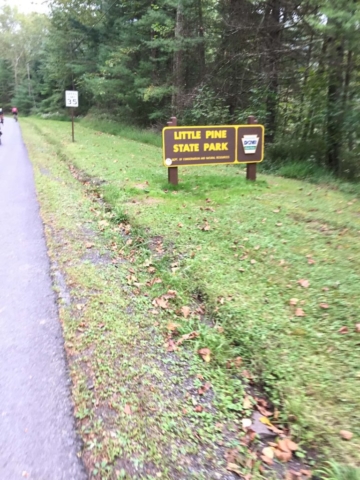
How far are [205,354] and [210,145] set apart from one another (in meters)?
5.79

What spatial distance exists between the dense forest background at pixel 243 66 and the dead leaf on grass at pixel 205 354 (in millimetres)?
6415

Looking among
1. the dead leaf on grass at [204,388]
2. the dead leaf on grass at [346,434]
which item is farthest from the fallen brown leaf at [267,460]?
the dead leaf on grass at [204,388]

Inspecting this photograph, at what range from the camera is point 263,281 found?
4.45 meters

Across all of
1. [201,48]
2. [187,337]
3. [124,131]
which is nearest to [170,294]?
[187,337]

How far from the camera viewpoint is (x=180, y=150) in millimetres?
8141

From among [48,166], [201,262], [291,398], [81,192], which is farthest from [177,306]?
[48,166]

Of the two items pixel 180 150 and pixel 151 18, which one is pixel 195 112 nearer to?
pixel 151 18

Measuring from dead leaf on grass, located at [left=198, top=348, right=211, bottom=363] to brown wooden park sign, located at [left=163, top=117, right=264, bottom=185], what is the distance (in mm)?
5388

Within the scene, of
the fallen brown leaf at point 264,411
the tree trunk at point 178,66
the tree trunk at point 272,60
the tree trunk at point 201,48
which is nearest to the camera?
the fallen brown leaf at point 264,411

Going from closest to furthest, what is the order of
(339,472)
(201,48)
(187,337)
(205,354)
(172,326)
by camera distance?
(339,472) → (205,354) → (187,337) → (172,326) → (201,48)

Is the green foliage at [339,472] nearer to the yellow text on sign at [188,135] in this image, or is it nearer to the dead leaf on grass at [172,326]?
the dead leaf on grass at [172,326]

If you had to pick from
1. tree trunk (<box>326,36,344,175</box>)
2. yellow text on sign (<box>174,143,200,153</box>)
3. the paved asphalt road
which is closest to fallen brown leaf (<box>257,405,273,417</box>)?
the paved asphalt road

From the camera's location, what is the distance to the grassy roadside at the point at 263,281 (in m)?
2.84

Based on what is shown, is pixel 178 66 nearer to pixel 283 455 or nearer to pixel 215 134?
pixel 215 134
